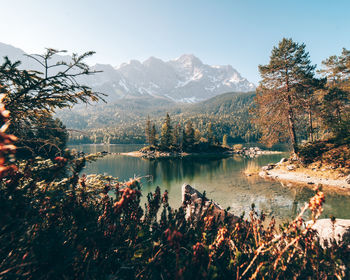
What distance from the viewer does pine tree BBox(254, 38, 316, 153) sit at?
22.2m

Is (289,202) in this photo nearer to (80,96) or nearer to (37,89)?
(80,96)

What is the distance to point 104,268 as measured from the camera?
194 centimetres

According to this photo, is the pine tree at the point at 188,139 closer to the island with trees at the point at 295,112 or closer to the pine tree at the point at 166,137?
the pine tree at the point at 166,137

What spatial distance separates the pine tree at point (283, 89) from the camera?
22.2 m

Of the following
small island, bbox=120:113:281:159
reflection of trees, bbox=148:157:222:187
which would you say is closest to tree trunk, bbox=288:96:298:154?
reflection of trees, bbox=148:157:222:187

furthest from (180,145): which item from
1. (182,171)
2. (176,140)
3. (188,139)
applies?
(182,171)

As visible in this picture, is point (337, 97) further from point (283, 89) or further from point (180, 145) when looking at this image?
point (180, 145)

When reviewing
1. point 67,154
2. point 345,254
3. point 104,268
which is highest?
point 67,154

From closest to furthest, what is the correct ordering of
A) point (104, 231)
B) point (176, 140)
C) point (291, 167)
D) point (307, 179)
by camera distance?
1. point (104, 231)
2. point (307, 179)
3. point (291, 167)
4. point (176, 140)

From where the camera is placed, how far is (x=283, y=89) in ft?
74.7

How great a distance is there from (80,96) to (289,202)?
14103 mm

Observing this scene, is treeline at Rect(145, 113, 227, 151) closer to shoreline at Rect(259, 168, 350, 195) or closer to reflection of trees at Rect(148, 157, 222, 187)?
reflection of trees at Rect(148, 157, 222, 187)

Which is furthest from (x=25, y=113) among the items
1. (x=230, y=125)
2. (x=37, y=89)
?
(x=230, y=125)

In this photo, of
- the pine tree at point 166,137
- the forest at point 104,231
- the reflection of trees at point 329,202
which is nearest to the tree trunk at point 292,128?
the reflection of trees at point 329,202
